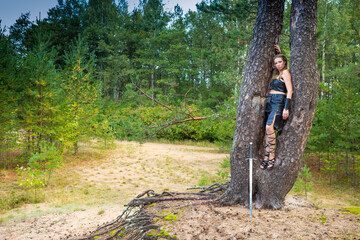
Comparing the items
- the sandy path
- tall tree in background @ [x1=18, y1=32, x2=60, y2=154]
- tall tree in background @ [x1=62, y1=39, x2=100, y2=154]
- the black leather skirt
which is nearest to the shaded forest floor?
the sandy path

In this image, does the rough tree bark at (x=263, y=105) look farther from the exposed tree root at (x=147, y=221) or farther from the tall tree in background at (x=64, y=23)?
the tall tree in background at (x=64, y=23)

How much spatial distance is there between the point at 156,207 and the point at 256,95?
2.05 m

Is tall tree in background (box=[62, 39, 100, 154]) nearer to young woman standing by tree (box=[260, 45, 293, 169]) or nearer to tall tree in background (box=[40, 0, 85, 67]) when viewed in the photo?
young woman standing by tree (box=[260, 45, 293, 169])

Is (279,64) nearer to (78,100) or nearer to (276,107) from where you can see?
(276,107)

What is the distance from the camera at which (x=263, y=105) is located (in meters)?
3.07

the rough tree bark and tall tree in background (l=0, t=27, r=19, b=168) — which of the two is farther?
tall tree in background (l=0, t=27, r=19, b=168)

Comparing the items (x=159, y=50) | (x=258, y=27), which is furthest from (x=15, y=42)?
(x=258, y=27)

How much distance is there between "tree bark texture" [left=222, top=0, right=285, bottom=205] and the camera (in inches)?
120

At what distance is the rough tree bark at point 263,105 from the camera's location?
9.38 ft

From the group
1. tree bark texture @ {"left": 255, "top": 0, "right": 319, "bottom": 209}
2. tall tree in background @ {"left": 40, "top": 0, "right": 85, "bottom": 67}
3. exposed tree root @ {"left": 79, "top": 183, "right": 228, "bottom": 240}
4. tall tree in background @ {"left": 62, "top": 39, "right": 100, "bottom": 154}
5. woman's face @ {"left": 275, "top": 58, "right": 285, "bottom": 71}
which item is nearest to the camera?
exposed tree root @ {"left": 79, "top": 183, "right": 228, "bottom": 240}

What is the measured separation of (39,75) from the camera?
27.4ft

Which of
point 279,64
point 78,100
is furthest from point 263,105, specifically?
point 78,100

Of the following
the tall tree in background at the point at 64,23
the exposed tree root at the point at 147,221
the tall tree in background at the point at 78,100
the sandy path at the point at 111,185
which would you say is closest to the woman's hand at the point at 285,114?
the exposed tree root at the point at 147,221

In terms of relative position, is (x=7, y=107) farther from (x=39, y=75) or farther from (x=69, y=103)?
(x=69, y=103)
